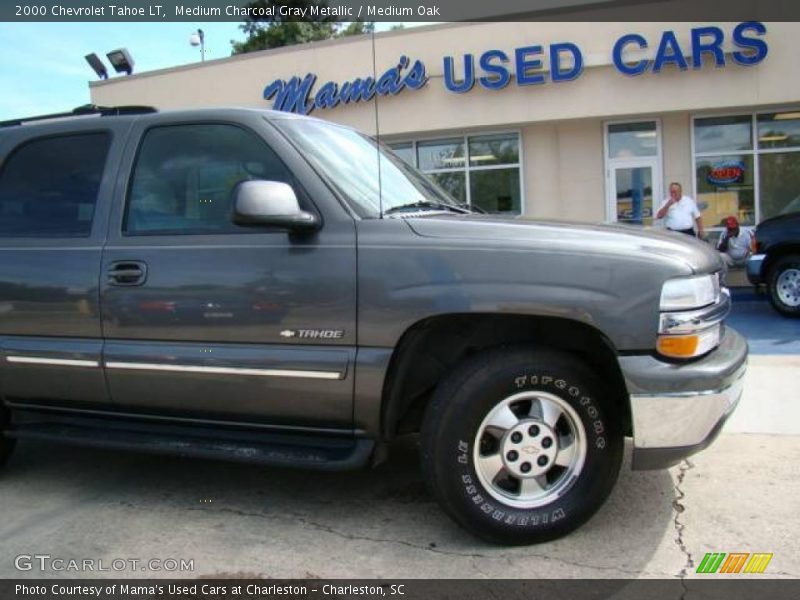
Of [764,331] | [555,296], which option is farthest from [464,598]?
[764,331]

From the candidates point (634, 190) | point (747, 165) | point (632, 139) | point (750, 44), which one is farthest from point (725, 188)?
point (750, 44)

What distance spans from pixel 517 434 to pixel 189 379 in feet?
4.97

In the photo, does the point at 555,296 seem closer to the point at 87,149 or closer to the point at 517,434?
Result: the point at 517,434

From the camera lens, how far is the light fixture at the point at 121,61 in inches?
648

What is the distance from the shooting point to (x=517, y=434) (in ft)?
10.0

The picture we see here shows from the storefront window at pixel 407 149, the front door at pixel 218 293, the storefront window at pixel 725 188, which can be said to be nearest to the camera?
the front door at pixel 218 293

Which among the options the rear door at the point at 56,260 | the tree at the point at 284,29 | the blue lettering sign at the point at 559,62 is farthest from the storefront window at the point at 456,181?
the tree at the point at 284,29

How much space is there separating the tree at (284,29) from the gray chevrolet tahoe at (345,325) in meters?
27.3

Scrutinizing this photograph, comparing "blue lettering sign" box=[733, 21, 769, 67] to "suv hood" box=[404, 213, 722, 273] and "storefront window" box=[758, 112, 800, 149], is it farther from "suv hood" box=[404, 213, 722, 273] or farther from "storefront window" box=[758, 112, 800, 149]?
"suv hood" box=[404, 213, 722, 273]

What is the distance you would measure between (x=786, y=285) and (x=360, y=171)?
7.66 m

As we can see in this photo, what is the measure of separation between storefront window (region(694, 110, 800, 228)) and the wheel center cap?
→ 11.5 metres

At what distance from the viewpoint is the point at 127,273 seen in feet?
11.3

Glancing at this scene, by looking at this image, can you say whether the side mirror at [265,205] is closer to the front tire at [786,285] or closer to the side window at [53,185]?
the side window at [53,185]

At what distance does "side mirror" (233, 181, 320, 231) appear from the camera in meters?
3.01
